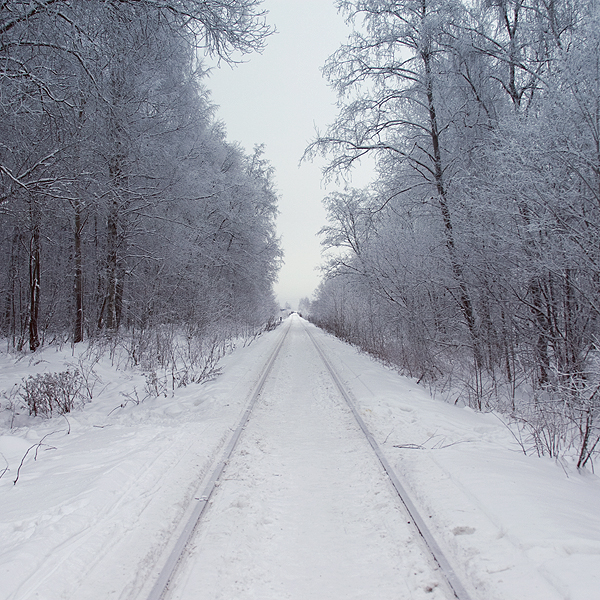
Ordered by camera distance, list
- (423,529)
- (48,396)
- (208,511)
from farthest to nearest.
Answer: (48,396) < (208,511) < (423,529)

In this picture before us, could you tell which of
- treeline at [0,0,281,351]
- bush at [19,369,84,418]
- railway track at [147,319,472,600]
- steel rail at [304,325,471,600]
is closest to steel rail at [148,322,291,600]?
railway track at [147,319,472,600]

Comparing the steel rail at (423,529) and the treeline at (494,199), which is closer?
the steel rail at (423,529)

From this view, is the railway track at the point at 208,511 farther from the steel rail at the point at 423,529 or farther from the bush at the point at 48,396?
the bush at the point at 48,396

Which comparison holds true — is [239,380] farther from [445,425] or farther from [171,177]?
[171,177]

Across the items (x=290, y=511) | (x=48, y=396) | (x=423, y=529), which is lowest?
(x=290, y=511)

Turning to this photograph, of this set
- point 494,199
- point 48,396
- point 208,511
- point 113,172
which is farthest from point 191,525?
point 113,172

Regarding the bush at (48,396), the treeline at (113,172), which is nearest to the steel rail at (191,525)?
the bush at (48,396)

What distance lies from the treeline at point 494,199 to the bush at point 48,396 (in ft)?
24.0

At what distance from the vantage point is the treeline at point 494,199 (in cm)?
563

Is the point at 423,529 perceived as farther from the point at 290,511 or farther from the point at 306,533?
the point at 290,511

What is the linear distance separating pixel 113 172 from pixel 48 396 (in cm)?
748

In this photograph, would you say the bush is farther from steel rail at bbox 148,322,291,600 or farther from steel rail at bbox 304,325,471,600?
steel rail at bbox 304,325,471,600

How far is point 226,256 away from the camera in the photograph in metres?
19.6

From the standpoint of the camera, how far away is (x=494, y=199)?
6871mm
